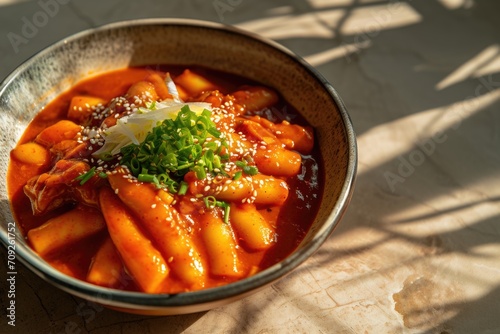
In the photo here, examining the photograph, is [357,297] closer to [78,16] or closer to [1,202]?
[1,202]

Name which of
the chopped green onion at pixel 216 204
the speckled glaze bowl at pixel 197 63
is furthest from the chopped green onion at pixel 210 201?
the speckled glaze bowl at pixel 197 63

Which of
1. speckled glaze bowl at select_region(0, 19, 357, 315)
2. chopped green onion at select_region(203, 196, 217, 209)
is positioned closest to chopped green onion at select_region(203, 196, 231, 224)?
chopped green onion at select_region(203, 196, 217, 209)

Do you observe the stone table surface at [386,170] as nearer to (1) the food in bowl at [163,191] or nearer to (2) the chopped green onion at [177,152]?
(1) the food in bowl at [163,191]

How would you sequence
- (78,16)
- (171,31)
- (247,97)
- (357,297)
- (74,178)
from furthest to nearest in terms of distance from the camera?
(78,16) → (171,31) → (247,97) → (357,297) → (74,178)

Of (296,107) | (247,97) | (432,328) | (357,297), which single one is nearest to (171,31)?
(247,97)

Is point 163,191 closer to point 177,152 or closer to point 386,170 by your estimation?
point 177,152

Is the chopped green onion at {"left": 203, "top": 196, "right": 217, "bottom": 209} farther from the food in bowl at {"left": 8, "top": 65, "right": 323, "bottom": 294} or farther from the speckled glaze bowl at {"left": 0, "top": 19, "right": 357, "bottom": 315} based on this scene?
the speckled glaze bowl at {"left": 0, "top": 19, "right": 357, "bottom": 315}

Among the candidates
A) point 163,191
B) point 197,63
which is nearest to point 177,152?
point 163,191
